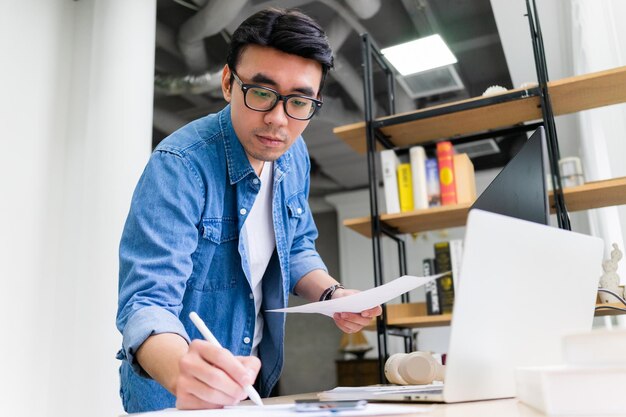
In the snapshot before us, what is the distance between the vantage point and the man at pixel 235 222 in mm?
867

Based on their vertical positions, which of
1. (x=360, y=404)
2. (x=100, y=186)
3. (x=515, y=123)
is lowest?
(x=360, y=404)

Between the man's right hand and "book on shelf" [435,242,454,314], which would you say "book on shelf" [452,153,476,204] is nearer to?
"book on shelf" [435,242,454,314]

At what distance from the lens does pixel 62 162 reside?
284cm

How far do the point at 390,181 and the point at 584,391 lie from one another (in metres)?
2.25

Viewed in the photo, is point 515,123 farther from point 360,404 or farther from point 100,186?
point 360,404

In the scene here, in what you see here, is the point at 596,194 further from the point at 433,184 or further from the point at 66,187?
the point at 66,187

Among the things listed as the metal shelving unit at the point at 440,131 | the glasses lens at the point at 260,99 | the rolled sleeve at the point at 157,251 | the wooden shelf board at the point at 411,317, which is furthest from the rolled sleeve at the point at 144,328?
the wooden shelf board at the point at 411,317

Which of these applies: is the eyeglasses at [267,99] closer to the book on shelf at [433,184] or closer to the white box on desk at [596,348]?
the white box on desk at [596,348]

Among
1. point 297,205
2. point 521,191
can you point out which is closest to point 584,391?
point 521,191

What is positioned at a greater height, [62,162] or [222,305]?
[62,162]

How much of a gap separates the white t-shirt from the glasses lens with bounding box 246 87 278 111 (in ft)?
0.61

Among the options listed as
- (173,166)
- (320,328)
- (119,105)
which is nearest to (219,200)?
(173,166)

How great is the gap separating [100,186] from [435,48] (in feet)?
7.02

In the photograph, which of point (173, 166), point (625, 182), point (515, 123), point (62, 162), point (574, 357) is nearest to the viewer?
point (574, 357)
